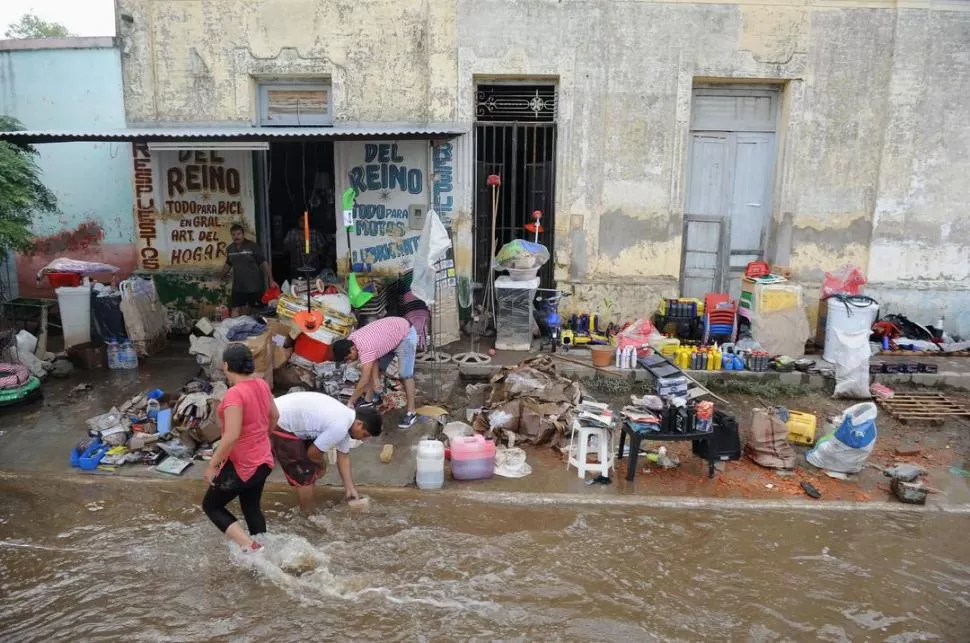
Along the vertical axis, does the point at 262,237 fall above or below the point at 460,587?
above

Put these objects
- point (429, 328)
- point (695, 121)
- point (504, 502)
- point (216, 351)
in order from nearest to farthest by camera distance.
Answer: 1. point (504, 502)
2. point (216, 351)
3. point (429, 328)
4. point (695, 121)

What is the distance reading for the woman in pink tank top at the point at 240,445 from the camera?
4.67m

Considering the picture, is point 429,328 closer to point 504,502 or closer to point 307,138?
point 307,138

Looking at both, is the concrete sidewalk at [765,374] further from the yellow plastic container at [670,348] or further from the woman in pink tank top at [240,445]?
the woman in pink tank top at [240,445]

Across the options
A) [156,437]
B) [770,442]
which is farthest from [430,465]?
[770,442]

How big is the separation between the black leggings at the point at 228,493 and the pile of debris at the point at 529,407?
2.81m

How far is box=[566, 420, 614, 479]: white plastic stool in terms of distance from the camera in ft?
21.7

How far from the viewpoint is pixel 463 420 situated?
786 centimetres

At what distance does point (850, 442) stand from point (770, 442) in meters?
0.69

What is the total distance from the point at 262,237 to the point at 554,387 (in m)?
5.40

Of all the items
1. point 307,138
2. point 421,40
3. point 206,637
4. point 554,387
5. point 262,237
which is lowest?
point 206,637

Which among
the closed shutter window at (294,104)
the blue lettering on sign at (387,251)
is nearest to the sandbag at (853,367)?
the blue lettering on sign at (387,251)

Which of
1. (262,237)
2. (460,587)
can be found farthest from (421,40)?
(460,587)

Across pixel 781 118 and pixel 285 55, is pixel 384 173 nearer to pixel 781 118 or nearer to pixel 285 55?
pixel 285 55
